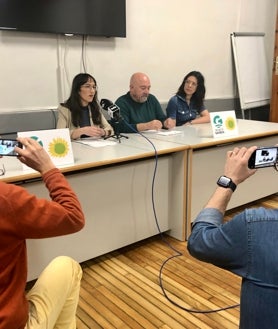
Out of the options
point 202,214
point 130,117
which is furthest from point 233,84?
point 202,214

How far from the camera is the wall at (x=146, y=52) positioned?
300 cm

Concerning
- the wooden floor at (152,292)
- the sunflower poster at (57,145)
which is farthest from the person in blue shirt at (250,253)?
the sunflower poster at (57,145)

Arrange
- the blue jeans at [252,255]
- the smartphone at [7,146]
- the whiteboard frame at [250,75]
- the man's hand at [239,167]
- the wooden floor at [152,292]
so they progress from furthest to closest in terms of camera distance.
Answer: the whiteboard frame at [250,75] → the wooden floor at [152,292] → the smartphone at [7,146] → the man's hand at [239,167] → the blue jeans at [252,255]

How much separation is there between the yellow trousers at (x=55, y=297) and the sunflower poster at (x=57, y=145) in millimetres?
735

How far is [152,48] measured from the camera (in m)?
3.79

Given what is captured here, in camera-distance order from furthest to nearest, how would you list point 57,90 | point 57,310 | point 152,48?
point 152,48 < point 57,90 < point 57,310

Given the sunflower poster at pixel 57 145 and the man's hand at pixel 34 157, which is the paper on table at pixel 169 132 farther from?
the man's hand at pixel 34 157

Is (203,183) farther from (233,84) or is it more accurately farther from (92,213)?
(233,84)

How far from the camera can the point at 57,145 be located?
1936mm

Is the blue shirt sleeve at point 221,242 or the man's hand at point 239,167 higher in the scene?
the man's hand at point 239,167

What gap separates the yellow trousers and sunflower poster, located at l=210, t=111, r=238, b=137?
1.68 meters

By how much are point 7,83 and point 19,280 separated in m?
2.28

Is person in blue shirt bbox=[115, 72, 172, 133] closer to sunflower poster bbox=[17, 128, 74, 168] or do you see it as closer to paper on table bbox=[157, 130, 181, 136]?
paper on table bbox=[157, 130, 181, 136]

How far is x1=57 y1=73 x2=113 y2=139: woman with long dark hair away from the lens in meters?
2.74
